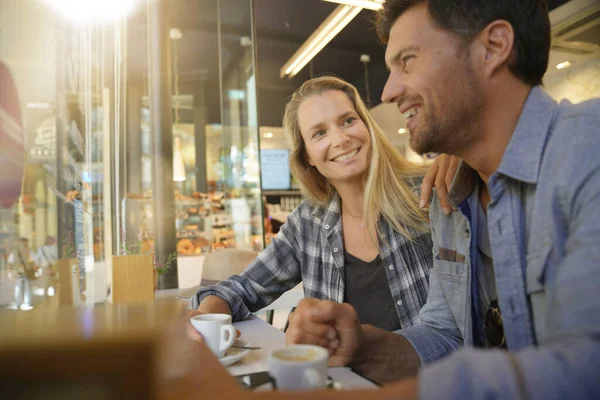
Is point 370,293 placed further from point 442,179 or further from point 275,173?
point 275,173

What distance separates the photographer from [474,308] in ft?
3.35

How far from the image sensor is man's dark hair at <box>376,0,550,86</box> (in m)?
0.97

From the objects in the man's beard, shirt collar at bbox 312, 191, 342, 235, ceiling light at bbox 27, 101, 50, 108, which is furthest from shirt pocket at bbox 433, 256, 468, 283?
ceiling light at bbox 27, 101, 50, 108

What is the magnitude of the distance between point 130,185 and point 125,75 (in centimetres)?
94

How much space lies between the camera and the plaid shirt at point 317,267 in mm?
1550

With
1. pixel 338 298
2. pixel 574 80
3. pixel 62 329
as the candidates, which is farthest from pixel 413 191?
pixel 574 80

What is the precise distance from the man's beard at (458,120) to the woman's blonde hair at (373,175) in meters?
0.67

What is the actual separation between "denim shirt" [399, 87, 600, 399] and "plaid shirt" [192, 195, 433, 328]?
0.36 metres

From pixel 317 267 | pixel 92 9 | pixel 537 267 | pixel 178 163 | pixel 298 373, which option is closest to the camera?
pixel 298 373

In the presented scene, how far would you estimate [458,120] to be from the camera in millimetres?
981

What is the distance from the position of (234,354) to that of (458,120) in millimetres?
736

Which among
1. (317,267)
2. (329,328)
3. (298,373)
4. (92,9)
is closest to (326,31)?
(92,9)

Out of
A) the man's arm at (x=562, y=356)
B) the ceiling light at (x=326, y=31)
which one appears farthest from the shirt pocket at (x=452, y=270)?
the ceiling light at (x=326, y=31)

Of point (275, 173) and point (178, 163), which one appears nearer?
point (178, 163)
